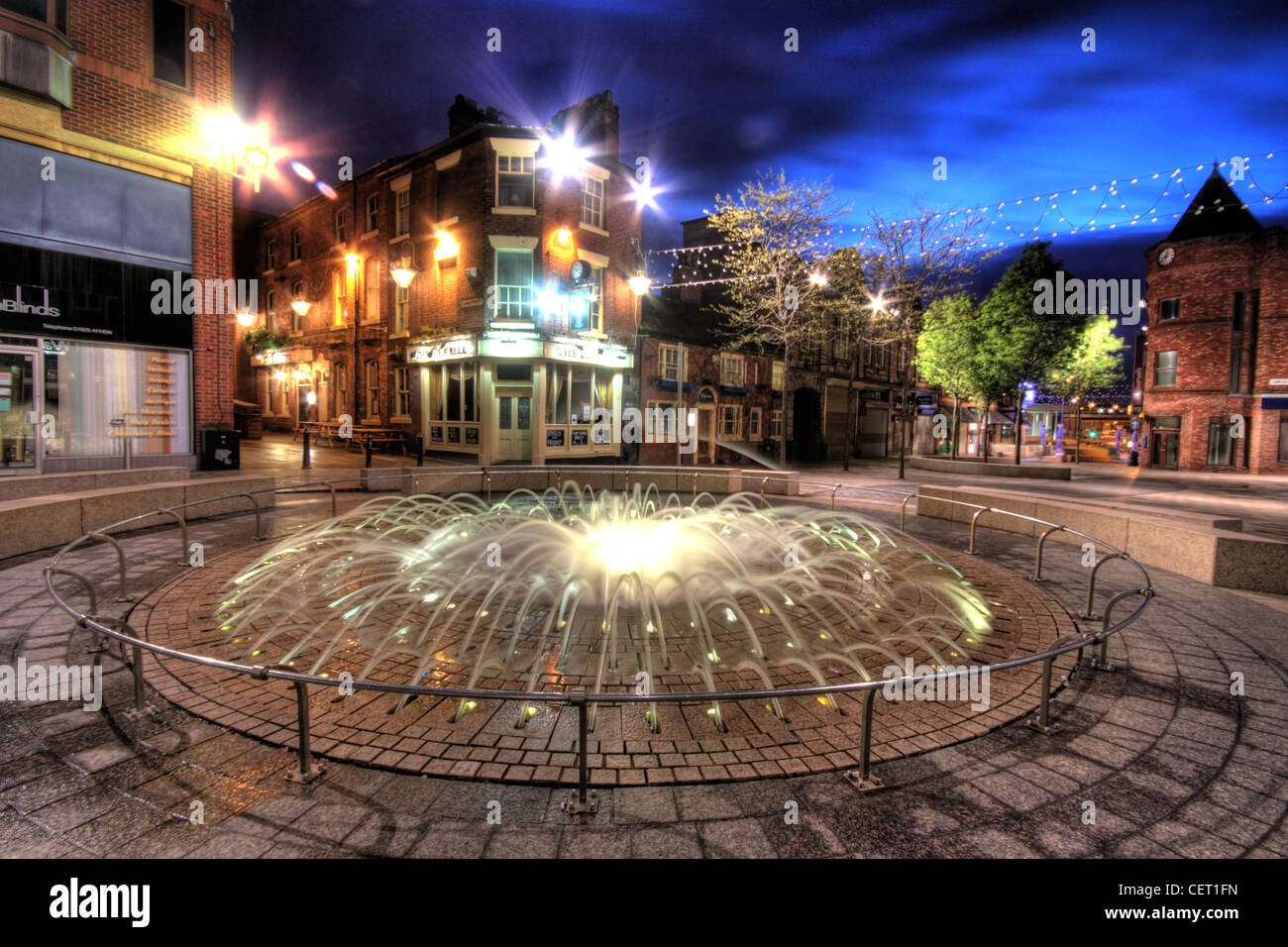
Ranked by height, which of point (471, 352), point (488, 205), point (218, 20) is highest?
point (218, 20)

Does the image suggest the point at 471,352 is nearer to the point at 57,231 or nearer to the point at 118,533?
the point at 57,231

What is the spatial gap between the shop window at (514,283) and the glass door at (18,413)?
42.2 feet

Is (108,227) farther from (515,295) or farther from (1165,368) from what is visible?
(1165,368)

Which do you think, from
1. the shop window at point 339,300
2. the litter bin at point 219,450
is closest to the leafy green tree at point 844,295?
the shop window at point 339,300

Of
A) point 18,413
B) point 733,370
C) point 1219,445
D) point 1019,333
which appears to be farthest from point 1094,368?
point 18,413

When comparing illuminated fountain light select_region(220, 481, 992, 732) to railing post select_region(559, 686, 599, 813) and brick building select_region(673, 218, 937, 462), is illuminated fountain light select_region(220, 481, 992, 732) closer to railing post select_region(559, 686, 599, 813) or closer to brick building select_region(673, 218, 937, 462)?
railing post select_region(559, 686, 599, 813)

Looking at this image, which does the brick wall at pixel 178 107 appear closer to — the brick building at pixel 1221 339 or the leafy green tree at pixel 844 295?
the leafy green tree at pixel 844 295

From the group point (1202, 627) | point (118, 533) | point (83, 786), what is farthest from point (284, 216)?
point (1202, 627)

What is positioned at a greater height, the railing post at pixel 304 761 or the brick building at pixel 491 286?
the brick building at pixel 491 286

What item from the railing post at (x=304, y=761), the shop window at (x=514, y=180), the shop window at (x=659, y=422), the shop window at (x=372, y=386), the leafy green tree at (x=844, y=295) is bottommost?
the railing post at (x=304, y=761)

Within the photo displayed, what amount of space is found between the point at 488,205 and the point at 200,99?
865cm

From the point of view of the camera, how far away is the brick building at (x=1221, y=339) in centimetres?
3036

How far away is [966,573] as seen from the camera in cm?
866
